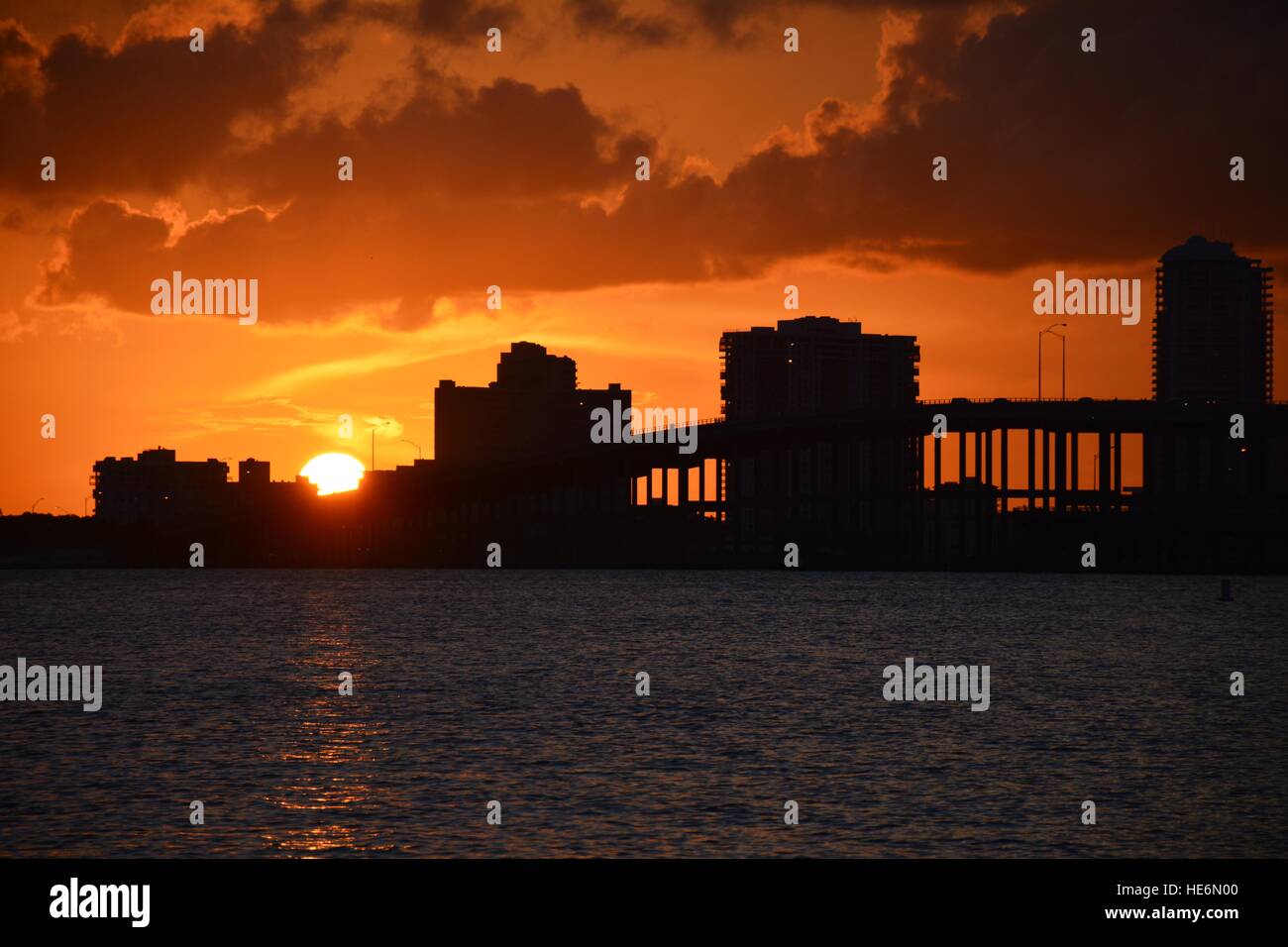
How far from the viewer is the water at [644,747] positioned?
28.4m

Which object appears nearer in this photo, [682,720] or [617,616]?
[682,720]

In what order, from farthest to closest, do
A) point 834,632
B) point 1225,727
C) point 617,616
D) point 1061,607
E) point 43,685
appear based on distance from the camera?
point 1061,607 → point 617,616 → point 834,632 → point 43,685 → point 1225,727

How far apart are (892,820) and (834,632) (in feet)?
218

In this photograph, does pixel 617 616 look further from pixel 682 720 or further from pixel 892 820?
pixel 892 820

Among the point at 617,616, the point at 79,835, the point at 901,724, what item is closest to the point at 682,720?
the point at 901,724

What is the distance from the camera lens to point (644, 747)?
40750 millimetres

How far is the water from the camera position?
28.4 m

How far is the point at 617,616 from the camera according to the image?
117938 millimetres
